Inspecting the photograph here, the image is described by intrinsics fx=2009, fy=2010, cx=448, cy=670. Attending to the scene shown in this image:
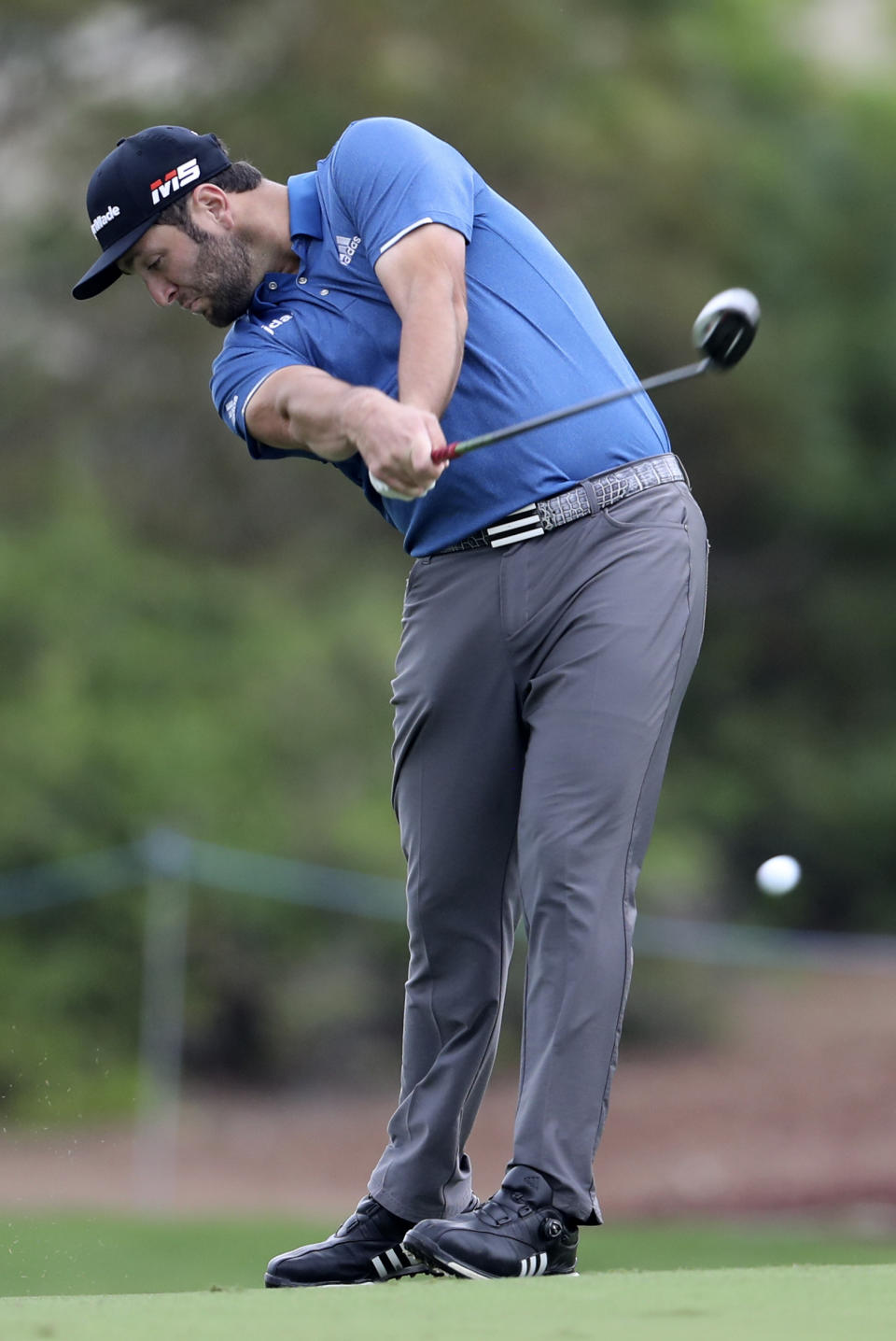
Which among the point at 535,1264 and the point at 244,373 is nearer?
the point at 535,1264

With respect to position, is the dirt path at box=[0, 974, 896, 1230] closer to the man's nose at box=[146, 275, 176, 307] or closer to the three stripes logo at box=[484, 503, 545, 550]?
the man's nose at box=[146, 275, 176, 307]

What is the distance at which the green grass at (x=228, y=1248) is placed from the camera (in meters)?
7.19

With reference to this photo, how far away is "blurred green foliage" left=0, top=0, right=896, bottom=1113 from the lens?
1293 centimetres

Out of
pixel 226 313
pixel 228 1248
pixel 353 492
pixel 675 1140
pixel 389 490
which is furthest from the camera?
pixel 353 492

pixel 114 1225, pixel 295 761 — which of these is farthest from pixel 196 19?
pixel 114 1225

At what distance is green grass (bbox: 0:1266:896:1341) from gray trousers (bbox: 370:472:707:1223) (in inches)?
17.6

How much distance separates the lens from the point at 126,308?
49.7 feet

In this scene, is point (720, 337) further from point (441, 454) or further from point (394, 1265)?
point (394, 1265)

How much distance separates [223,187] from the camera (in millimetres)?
3506

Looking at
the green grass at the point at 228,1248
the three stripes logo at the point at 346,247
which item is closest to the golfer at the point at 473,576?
the three stripes logo at the point at 346,247

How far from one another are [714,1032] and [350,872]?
259 cm

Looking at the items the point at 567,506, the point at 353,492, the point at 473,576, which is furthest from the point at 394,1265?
the point at 353,492

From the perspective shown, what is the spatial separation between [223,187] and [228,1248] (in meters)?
6.01

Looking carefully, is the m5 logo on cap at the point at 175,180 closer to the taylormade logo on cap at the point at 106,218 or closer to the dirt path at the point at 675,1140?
the taylormade logo on cap at the point at 106,218
